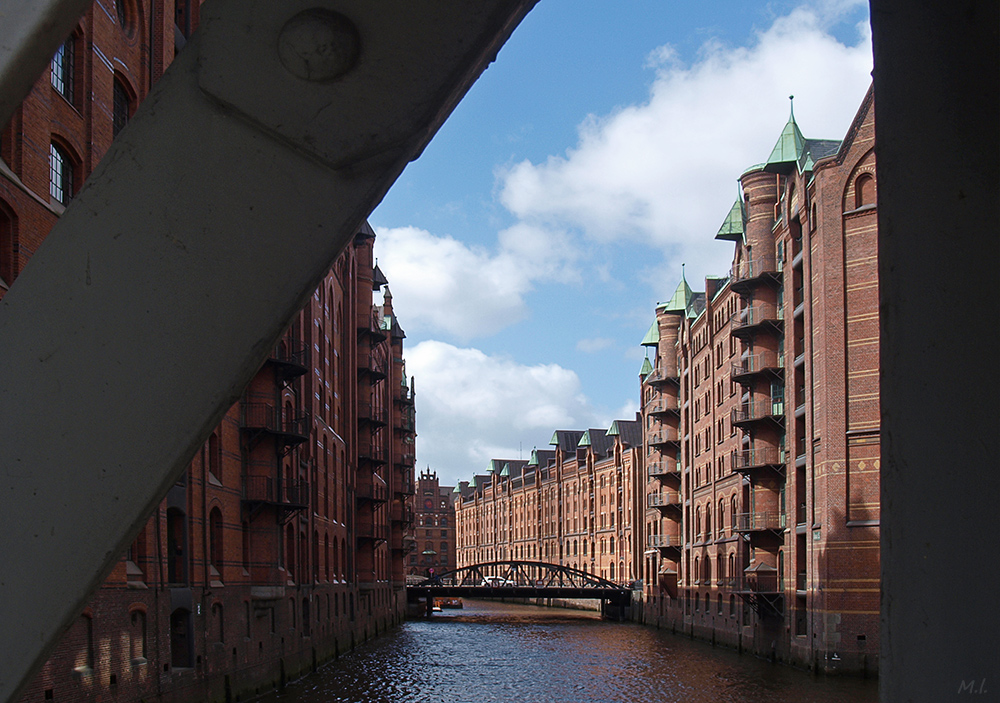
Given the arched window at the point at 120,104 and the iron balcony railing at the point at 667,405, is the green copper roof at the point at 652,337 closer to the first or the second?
the iron balcony railing at the point at 667,405

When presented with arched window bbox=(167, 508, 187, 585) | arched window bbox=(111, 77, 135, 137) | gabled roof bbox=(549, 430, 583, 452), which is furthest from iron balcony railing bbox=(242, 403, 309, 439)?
gabled roof bbox=(549, 430, 583, 452)

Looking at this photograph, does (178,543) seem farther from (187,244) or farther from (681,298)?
(681,298)

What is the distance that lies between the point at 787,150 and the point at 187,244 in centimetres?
4081

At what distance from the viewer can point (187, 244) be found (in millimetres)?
1653

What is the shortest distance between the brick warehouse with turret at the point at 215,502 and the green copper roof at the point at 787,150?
57.7 feet

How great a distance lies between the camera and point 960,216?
77.1 inches

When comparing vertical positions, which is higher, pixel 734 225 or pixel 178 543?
pixel 734 225

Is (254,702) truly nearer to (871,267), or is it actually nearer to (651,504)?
(871,267)

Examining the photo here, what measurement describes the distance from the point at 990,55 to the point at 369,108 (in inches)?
47.6

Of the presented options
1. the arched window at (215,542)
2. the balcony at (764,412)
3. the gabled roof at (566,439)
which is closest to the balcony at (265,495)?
the arched window at (215,542)

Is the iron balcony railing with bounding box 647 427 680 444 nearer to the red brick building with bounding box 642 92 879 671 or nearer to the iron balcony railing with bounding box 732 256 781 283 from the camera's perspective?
the red brick building with bounding box 642 92 879 671

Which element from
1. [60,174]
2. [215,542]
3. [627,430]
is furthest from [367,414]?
[627,430]

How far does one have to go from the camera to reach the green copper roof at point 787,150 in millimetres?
40031

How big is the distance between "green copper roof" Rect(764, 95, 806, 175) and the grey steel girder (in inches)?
1580
